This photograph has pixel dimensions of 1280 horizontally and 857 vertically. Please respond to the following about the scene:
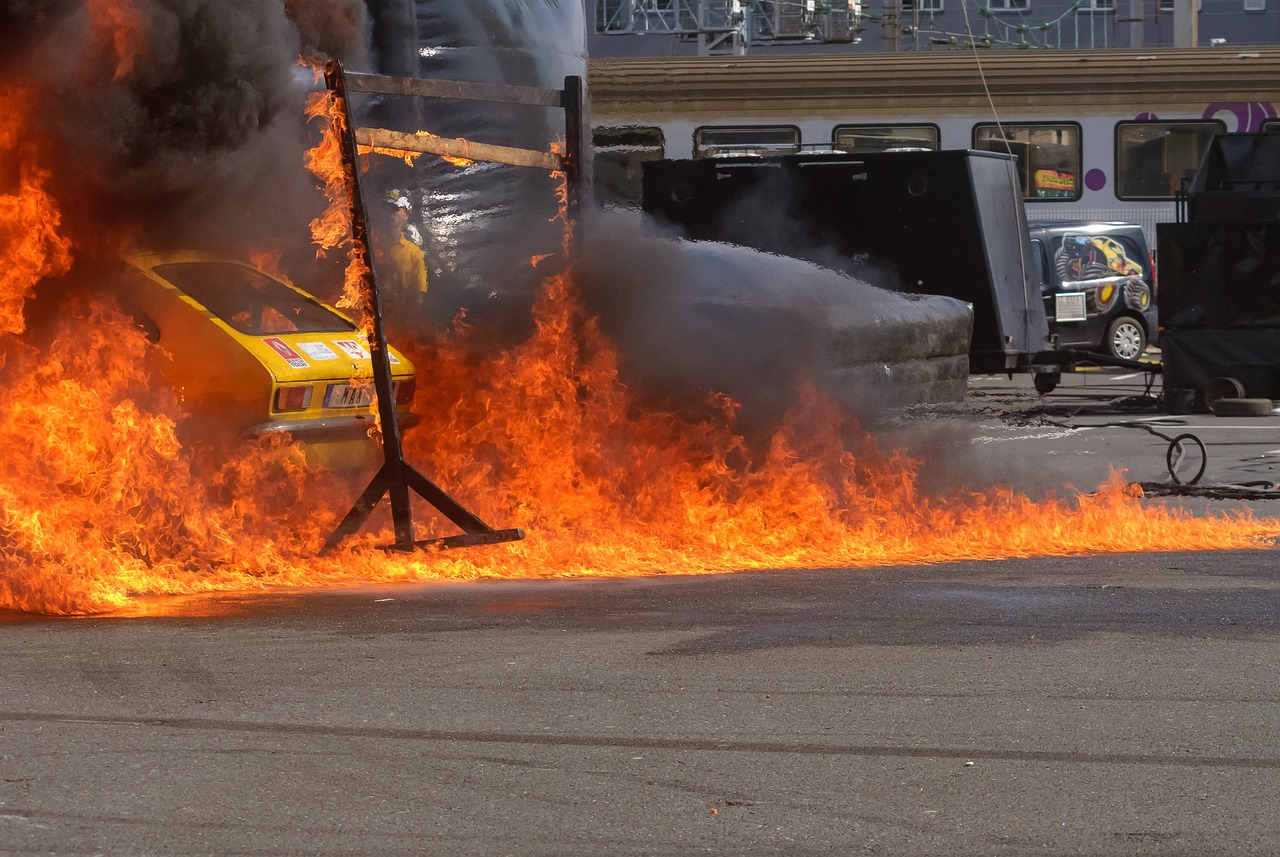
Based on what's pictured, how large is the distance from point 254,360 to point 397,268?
7.69 ft

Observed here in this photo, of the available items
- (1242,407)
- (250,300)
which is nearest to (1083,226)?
(1242,407)

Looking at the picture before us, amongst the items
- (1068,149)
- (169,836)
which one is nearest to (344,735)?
(169,836)

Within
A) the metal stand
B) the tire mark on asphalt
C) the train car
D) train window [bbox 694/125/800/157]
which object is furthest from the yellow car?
train window [bbox 694/125/800/157]

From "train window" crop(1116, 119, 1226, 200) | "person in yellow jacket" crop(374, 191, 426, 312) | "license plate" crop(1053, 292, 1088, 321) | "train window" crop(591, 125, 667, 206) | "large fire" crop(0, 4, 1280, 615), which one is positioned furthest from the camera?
"license plate" crop(1053, 292, 1088, 321)

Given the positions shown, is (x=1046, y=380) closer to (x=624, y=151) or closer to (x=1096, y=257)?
(x=1096, y=257)

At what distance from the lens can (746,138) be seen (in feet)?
65.4

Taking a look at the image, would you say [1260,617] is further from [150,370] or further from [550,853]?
[150,370]

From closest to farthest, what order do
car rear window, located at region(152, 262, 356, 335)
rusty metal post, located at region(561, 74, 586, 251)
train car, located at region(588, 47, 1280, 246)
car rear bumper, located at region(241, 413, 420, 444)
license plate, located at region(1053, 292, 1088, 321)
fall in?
car rear bumper, located at region(241, 413, 420, 444), car rear window, located at region(152, 262, 356, 335), rusty metal post, located at region(561, 74, 586, 251), train car, located at region(588, 47, 1280, 246), license plate, located at region(1053, 292, 1088, 321)

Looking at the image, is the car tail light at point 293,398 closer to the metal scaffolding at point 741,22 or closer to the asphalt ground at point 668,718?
the asphalt ground at point 668,718

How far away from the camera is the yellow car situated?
785 centimetres

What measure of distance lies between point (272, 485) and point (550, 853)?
435cm

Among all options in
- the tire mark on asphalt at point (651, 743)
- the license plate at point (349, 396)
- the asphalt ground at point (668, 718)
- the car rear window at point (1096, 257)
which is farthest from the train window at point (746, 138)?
the tire mark on asphalt at point (651, 743)

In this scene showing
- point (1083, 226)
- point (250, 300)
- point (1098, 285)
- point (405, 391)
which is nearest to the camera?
point (250, 300)

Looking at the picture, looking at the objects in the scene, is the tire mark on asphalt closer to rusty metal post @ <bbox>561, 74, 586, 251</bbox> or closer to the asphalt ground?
the asphalt ground
